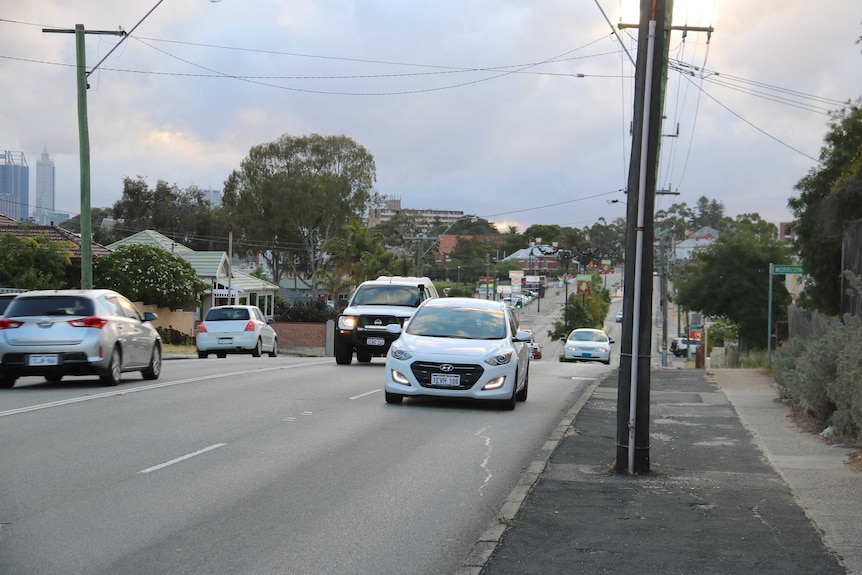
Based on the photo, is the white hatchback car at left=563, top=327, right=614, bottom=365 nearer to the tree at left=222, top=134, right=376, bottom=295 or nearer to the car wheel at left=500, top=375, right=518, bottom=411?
the car wheel at left=500, top=375, right=518, bottom=411

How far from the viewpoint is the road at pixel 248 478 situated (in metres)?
6.88

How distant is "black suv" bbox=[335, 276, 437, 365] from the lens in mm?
23594

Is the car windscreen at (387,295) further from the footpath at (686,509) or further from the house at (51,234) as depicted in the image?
the house at (51,234)

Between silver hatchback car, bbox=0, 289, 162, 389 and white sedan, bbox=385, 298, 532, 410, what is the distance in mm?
4859

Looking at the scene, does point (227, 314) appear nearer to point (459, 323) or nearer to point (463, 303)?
point (463, 303)

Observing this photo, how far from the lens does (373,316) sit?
2359cm

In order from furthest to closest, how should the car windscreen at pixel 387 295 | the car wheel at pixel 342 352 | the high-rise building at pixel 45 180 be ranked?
the high-rise building at pixel 45 180 < the car windscreen at pixel 387 295 < the car wheel at pixel 342 352

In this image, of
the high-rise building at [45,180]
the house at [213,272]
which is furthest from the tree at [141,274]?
the high-rise building at [45,180]

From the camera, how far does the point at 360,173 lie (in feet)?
233

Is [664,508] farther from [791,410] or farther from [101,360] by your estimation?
[101,360]

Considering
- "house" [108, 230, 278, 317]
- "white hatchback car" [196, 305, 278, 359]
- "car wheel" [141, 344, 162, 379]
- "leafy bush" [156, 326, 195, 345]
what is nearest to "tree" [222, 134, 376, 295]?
"house" [108, 230, 278, 317]

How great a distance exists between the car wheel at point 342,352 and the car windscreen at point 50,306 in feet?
25.5

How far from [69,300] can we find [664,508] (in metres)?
11.7

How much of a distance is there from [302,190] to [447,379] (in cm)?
5545
